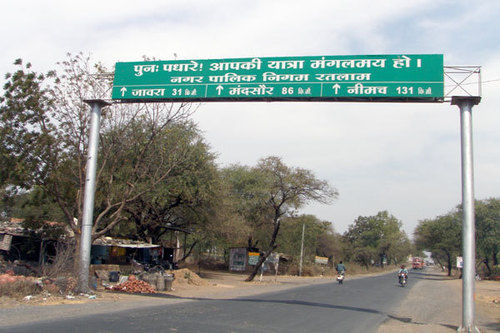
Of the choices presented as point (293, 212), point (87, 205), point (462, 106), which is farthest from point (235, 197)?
point (462, 106)

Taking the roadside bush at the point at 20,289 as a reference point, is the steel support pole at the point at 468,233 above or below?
above

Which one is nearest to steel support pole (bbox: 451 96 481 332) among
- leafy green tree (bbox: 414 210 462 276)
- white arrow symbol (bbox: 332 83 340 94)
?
white arrow symbol (bbox: 332 83 340 94)

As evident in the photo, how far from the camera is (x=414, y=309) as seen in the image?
19.7m

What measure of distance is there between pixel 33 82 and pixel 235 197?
28.7 metres

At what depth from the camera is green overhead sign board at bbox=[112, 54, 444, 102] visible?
48.4 feet

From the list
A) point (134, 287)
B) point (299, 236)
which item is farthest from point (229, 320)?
point (299, 236)

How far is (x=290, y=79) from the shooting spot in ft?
51.0

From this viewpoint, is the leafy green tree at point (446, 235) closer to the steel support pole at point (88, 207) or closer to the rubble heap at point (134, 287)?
the rubble heap at point (134, 287)

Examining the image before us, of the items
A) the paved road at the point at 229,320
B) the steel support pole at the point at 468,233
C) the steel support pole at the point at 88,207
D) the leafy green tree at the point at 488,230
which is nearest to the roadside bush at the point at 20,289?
the steel support pole at the point at 88,207

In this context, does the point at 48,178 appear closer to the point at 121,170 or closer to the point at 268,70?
the point at 121,170

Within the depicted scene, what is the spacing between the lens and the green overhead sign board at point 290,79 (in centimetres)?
1476

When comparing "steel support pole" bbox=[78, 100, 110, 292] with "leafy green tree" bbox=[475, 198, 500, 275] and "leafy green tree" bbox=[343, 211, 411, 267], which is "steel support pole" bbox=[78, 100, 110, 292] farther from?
"leafy green tree" bbox=[343, 211, 411, 267]

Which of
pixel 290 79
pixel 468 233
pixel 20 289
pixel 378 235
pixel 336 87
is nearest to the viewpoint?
pixel 468 233

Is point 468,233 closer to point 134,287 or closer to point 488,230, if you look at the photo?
point 134,287
